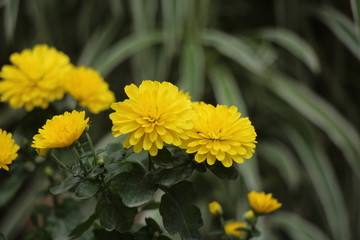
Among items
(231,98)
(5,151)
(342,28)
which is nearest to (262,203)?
(5,151)

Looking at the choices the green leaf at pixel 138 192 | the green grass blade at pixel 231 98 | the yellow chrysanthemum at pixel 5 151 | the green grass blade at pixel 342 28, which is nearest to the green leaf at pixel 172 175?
the green leaf at pixel 138 192

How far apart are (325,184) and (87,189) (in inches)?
34.6

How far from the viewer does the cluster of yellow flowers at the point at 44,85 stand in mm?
537

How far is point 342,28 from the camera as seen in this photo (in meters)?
1.29

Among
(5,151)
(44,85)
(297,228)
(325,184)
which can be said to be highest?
(325,184)

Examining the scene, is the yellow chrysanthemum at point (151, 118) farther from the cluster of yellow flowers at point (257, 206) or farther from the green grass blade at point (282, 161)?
the green grass blade at point (282, 161)

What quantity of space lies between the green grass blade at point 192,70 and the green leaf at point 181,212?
0.67 metres

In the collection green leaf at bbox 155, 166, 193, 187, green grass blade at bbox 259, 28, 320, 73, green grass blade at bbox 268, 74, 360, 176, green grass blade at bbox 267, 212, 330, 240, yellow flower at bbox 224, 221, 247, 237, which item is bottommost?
green leaf at bbox 155, 166, 193, 187

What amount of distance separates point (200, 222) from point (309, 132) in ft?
3.01

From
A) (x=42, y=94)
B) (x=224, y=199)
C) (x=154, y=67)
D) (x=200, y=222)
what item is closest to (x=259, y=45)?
(x=154, y=67)

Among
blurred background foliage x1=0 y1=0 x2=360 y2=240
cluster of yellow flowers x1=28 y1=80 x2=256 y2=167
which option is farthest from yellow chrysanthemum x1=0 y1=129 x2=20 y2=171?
blurred background foliage x1=0 y1=0 x2=360 y2=240

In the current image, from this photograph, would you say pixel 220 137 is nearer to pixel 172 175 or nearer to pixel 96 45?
pixel 172 175

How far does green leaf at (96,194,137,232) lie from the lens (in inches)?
15.5

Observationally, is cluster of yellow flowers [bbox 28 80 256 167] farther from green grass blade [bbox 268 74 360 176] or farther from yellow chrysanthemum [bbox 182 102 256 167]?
green grass blade [bbox 268 74 360 176]
